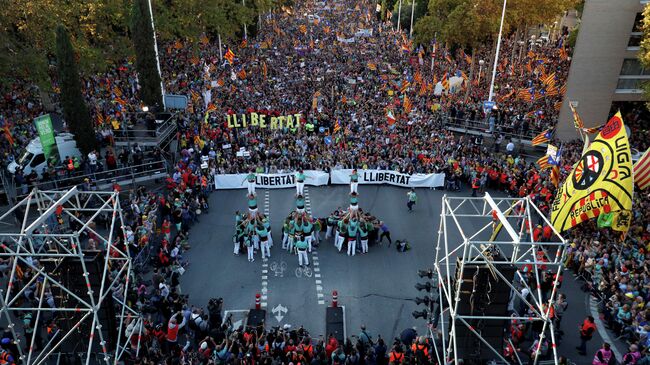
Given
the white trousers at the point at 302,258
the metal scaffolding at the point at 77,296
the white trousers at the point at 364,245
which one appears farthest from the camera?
the white trousers at the point at 364,245

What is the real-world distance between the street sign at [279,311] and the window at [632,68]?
2449cm

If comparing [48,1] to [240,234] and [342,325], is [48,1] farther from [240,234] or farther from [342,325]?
[342,325]

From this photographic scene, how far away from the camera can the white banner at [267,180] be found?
26422 mm

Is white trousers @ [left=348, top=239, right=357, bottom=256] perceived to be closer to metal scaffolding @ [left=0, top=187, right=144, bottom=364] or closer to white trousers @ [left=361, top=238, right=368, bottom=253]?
white trousers @ [left=361, top=238, right=368, bottom=253]

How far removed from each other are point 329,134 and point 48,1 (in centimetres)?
1692

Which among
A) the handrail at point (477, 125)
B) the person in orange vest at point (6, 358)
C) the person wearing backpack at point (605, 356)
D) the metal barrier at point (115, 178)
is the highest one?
the handrail at point (477, 125)

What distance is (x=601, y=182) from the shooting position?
60.6 ft

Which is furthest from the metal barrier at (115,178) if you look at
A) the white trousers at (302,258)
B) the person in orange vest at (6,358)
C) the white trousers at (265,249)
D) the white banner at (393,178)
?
the person in orange vest at (6,358)

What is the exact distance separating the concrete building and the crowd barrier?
10.3m

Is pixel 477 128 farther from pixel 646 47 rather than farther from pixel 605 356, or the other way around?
pixel 605 356

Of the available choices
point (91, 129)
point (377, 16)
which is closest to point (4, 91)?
point (91, 129)

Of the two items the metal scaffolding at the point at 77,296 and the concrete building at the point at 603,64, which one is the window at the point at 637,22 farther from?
the metal scaffolding at the point at 77,296

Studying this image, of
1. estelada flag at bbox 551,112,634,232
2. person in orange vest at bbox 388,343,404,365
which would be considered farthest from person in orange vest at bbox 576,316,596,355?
person in orange vest at bbox 388,343,404,365

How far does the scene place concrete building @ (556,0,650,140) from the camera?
28953 millimetres
